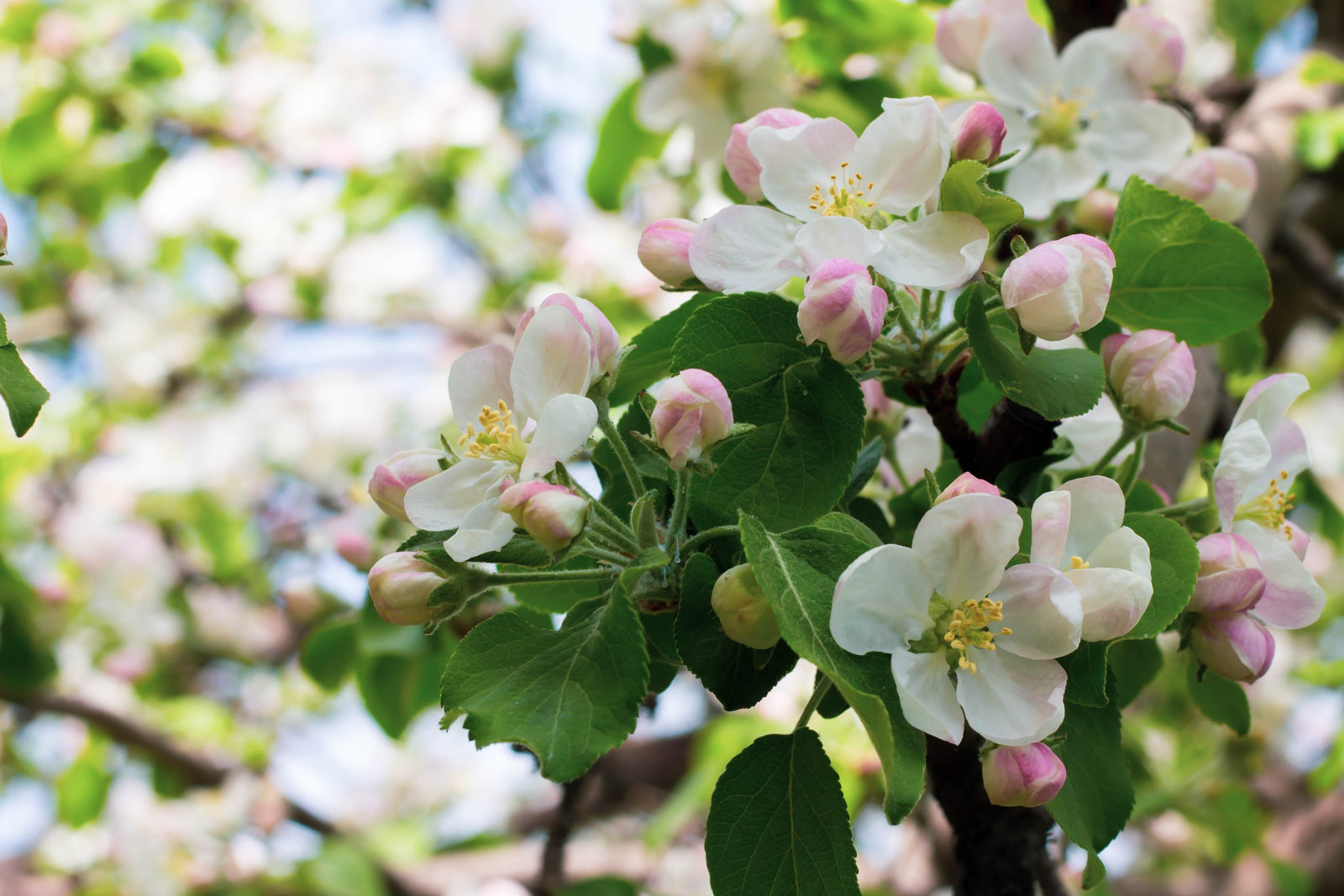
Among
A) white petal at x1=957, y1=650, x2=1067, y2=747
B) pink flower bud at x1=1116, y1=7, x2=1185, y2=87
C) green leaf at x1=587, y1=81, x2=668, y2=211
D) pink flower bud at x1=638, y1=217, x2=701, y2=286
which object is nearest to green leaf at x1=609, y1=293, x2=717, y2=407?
pink flower bud at x1=638, y1=217, x2=701, y2=286

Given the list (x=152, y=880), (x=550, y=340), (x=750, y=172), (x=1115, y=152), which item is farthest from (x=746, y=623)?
(x=152, y=880)

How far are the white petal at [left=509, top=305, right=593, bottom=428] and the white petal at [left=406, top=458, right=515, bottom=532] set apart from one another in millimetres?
42

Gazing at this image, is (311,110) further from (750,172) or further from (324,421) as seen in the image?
(750,172)

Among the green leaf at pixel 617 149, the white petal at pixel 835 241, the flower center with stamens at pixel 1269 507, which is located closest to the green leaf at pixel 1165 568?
the flower center with stamens at pixel 1269 507

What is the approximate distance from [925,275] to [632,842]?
94.8 inches

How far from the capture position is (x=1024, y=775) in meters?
0.55

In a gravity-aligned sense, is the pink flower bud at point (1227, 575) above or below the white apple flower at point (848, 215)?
below

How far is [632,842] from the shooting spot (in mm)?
2691

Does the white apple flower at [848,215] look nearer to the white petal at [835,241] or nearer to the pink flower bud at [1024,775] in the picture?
the white petal at [835,241]

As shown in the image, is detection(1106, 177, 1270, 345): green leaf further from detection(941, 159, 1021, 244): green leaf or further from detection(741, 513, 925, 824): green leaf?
detection(741, 513, 925, 824): green leaf

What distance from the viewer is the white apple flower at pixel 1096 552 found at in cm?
52

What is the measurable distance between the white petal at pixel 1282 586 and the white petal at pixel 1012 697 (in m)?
0.19

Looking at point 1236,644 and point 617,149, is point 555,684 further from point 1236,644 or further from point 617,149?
point 617,149

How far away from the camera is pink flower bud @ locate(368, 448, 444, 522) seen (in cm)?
60
